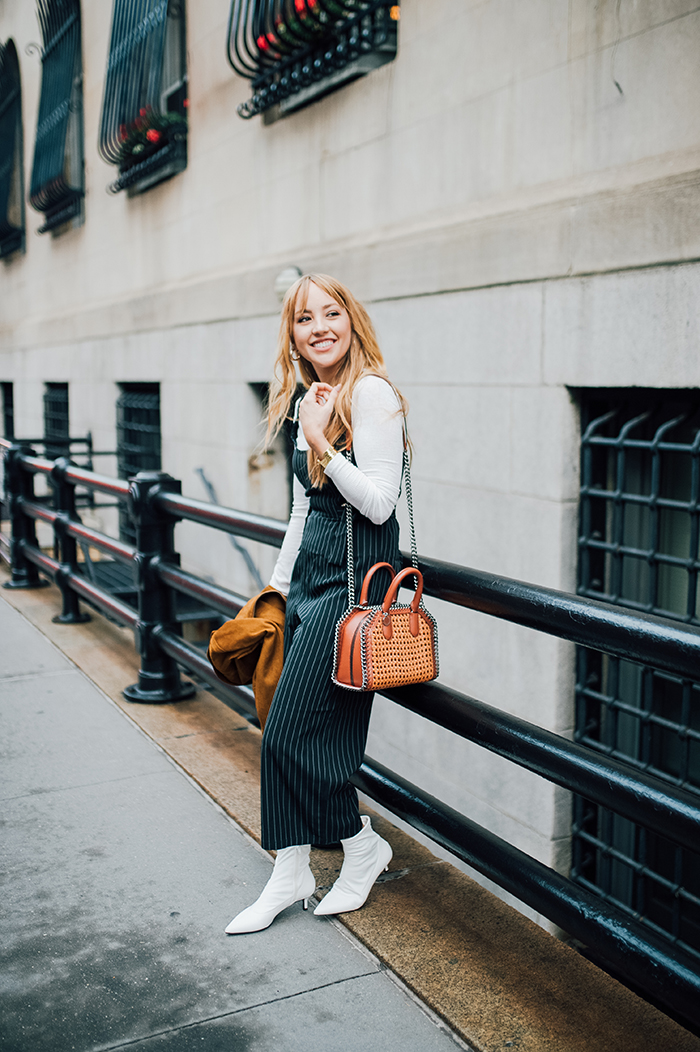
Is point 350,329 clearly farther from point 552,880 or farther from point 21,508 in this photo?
point 21,508

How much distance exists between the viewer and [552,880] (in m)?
2.17

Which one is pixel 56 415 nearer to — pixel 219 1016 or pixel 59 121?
pixel 59 121

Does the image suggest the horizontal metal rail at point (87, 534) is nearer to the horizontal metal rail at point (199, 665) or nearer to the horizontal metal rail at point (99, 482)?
the horizontal metal rail at point (99, 482)

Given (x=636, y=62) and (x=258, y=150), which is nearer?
(x=636, y=62)

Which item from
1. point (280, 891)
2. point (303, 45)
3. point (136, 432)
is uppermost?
point (303, 45)

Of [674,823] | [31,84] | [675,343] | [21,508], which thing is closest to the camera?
[674,823]

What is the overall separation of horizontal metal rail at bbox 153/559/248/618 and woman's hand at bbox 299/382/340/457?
1167 mm

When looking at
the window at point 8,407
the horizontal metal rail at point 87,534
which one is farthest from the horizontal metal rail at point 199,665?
the window at point 8,407

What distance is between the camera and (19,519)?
729cm

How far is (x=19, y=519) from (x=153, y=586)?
321cm

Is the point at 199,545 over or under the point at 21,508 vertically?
under

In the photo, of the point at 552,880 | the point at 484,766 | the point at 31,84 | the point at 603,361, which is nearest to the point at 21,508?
the point at 484,766

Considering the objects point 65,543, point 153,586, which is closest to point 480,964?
point 153,586

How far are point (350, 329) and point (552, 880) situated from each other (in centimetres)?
148
